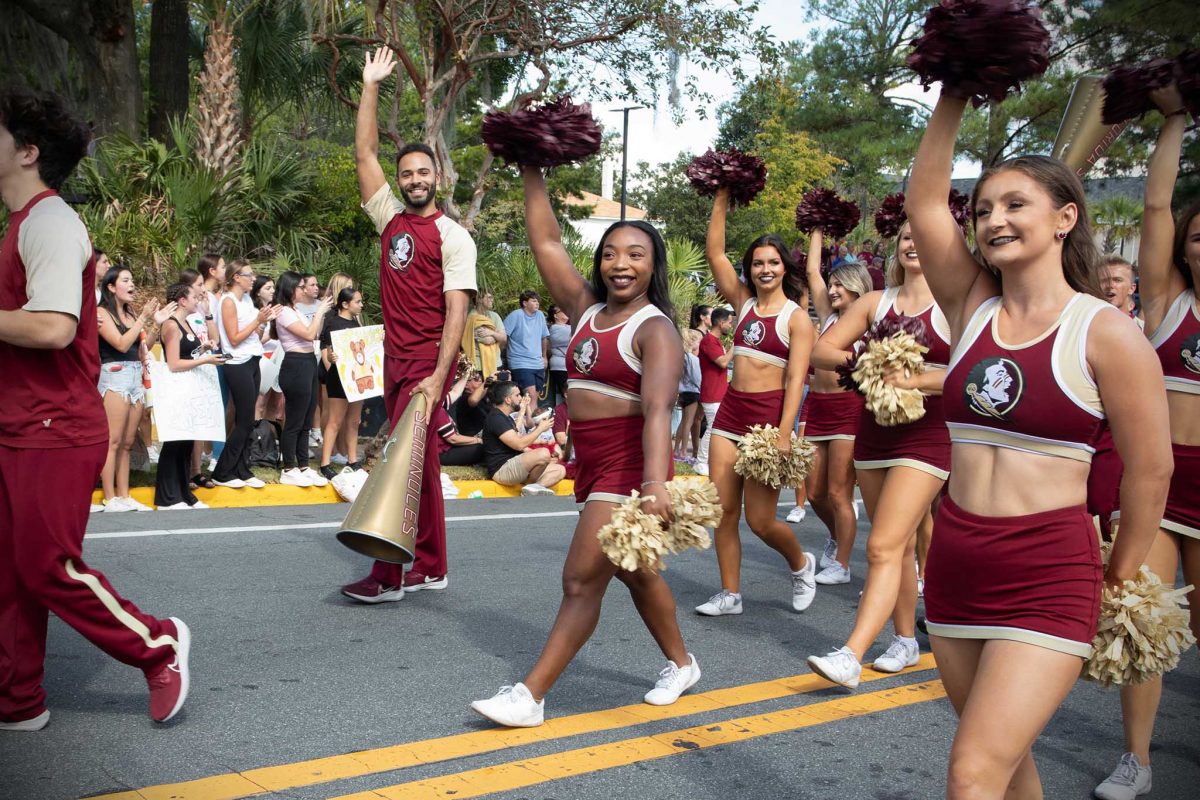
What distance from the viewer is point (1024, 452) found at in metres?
3.05

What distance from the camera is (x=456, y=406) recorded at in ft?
42.0

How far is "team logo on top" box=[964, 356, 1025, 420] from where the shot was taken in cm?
303

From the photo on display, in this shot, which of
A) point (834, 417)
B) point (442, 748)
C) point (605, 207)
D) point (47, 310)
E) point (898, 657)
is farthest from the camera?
point (605, 207)

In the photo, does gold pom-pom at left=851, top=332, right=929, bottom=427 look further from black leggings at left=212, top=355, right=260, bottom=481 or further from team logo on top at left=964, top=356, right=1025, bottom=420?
black leggings at left=212, top=355, right=260, bottom=481

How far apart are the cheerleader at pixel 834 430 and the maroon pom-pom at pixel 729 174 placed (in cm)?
85

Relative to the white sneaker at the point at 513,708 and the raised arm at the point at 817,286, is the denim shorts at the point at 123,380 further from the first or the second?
the white sneaker at the point at 513,708

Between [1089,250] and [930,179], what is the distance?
470 millimetres

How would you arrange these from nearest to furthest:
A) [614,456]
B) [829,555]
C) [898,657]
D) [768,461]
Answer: [614,456], [898,657], [768,461], [829,555]

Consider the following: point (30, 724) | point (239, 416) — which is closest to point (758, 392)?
point (30, 724)

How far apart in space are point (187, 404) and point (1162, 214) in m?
7.50

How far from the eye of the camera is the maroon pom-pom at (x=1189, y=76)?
12.1 feet

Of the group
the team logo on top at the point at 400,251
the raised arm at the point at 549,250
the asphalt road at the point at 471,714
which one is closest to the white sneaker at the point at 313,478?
the asphalt road at the point at 471,714

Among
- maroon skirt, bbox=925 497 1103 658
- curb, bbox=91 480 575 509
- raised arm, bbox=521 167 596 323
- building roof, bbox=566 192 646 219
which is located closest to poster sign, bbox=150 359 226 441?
curb, bbox=91 480 575 509

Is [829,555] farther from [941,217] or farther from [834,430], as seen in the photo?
[941,217]
